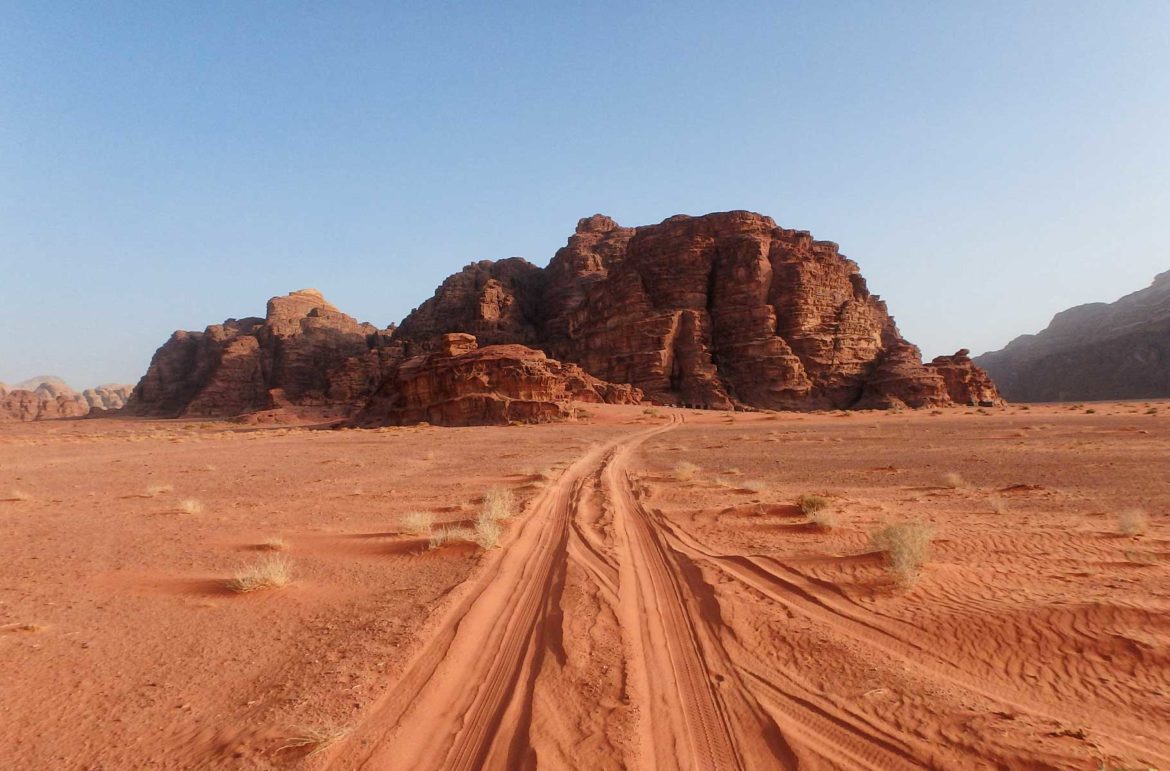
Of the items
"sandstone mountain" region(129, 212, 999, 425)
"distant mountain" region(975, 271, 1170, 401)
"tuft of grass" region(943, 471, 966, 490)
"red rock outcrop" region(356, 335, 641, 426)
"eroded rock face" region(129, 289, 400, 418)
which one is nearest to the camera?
"tuft of grass" region(943, 471, 966, 490)

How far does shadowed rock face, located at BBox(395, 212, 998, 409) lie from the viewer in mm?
53594

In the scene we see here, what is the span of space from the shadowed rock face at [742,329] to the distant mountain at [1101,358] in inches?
1677

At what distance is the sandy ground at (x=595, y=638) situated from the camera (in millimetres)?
2879

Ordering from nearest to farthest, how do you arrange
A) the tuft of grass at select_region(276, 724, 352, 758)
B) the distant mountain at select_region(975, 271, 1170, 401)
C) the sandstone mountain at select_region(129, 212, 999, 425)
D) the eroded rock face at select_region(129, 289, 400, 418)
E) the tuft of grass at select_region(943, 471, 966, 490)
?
the tuft of grass at select_region(276, 724, 352, 758), the tuft of grass at select_region(943, 471, 966, 490), the sandstone mountain at select_region(129, 212, 999, 425), the eroded rock face at select_region(129, 289, 400, 418), the distant mountain at select_region(975, 271, 1170, 401)

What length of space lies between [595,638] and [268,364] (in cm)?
8906

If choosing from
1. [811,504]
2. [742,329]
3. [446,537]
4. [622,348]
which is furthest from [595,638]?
[742,329]

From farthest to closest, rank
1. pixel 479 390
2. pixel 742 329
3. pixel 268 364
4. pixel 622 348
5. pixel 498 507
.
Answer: pixel 268 364 < pixel 622 348 < pixel 742 329 < pixel 479 390 < pixel 498 507

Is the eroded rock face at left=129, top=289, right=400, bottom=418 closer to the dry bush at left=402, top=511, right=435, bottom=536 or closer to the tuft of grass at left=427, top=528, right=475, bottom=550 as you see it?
the dry bush at left=402, top=511, right=435, bottom=536

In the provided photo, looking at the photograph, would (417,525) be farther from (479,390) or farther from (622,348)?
(622,348)

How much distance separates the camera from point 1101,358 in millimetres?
82812

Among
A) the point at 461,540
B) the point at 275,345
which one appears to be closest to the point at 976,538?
the point at 461,540

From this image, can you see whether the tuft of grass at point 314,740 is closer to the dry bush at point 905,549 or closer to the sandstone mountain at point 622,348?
the dry bush at point 905,549

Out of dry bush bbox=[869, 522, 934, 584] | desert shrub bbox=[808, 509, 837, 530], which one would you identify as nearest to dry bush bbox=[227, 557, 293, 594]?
dry bush bbox=[869, 522, 934, 584]

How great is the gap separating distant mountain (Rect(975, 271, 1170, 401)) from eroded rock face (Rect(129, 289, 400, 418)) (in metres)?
108
